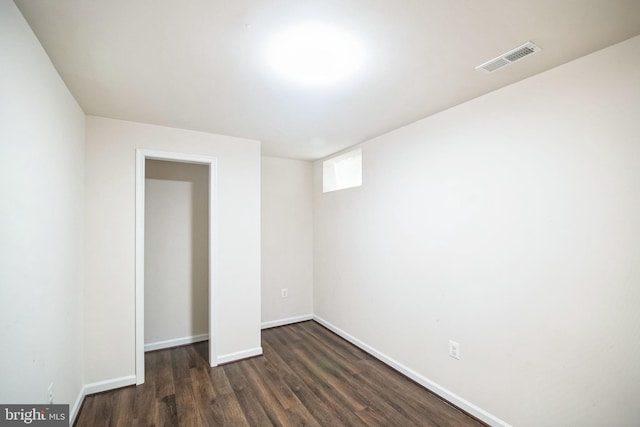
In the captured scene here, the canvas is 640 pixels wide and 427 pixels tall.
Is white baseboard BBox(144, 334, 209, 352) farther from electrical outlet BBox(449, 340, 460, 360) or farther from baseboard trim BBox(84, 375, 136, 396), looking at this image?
electrical outlet BBox(449, 340, 460, 360)

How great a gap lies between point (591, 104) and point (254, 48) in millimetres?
1979

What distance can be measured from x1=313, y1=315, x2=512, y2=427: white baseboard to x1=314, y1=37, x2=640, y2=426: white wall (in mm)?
54

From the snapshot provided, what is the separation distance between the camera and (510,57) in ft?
5.47

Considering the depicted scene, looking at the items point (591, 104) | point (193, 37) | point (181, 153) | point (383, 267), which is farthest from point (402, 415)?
point (181, 153)

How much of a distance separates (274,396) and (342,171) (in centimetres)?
276

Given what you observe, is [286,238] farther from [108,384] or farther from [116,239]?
[108,384]

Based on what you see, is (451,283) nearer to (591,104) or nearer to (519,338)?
(519,338)

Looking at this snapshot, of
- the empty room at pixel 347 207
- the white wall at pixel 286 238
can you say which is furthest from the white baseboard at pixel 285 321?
the empty room at pixel 347 207

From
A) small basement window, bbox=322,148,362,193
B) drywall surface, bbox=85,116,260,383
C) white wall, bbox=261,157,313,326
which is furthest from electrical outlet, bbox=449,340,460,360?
white wall, bbox=261,157,313,326

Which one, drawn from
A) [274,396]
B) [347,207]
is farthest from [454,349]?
[347,207]

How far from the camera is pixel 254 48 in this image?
5.17 feet

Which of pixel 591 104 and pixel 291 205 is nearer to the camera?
pixel 591 104

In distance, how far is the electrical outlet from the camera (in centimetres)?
233

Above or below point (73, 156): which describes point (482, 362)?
below
